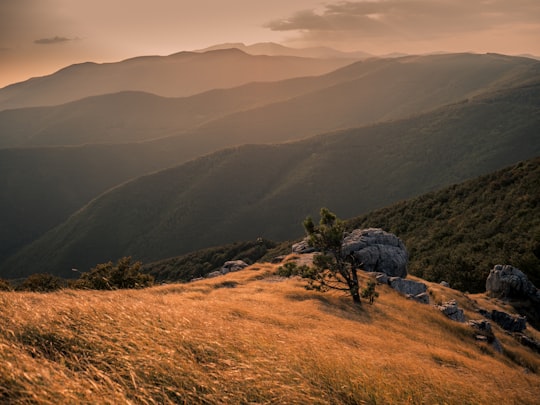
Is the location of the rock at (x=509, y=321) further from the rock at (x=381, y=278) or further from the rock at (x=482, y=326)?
the rock at (x=381, y=278)

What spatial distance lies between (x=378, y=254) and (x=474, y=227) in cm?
2832

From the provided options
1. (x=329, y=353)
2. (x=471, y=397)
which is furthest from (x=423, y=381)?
(x=329, y=353)

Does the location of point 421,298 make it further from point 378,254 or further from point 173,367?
point 173,367

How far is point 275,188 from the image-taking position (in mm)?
176125

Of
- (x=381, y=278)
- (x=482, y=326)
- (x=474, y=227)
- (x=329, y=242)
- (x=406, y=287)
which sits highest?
(x=329, y=242)

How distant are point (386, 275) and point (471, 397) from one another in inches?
1037

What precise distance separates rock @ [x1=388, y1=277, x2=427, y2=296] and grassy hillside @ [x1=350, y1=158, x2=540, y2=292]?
16911 millimetres

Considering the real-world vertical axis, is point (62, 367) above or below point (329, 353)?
above

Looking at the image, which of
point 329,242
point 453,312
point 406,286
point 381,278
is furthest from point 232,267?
point 453,312

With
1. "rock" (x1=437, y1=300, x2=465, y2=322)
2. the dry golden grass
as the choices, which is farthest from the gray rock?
the dry golden grass

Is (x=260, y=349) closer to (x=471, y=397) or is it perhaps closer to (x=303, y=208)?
(x=471, y=397)

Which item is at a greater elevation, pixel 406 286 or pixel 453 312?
pixel 406 286

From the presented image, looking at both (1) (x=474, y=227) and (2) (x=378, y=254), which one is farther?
(1) (x=474, y=227)

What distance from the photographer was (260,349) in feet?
22.8
